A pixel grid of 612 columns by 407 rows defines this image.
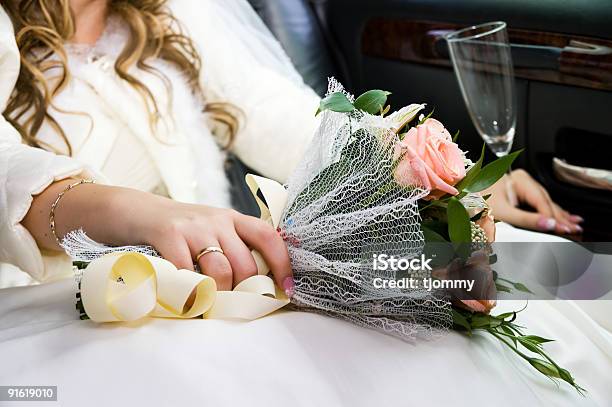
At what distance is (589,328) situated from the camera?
90 centimetres

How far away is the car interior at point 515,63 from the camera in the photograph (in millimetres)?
1389

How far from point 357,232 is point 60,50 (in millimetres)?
708

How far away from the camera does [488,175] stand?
0.74m

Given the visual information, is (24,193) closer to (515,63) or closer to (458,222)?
(458,222)

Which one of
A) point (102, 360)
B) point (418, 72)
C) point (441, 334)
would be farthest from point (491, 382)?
point (418, 72)

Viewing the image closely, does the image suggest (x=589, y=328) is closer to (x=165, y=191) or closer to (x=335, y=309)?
(x=335, y=309)

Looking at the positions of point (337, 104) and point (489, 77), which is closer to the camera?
point (337, 104)

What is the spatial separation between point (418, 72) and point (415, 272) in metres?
1.08

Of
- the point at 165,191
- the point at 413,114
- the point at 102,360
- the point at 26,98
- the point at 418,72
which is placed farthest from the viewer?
the point at 418,72

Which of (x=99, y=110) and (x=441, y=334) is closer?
(x=441, y=334)

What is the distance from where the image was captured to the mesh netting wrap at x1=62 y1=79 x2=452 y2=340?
0.69 metres

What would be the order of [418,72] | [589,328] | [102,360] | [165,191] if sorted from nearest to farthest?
[102,360] < [589,328] < [165,191] < [418,72]

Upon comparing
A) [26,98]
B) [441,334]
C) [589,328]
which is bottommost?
[589,328]

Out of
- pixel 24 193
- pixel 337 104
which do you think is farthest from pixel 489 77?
pixel 24 193
